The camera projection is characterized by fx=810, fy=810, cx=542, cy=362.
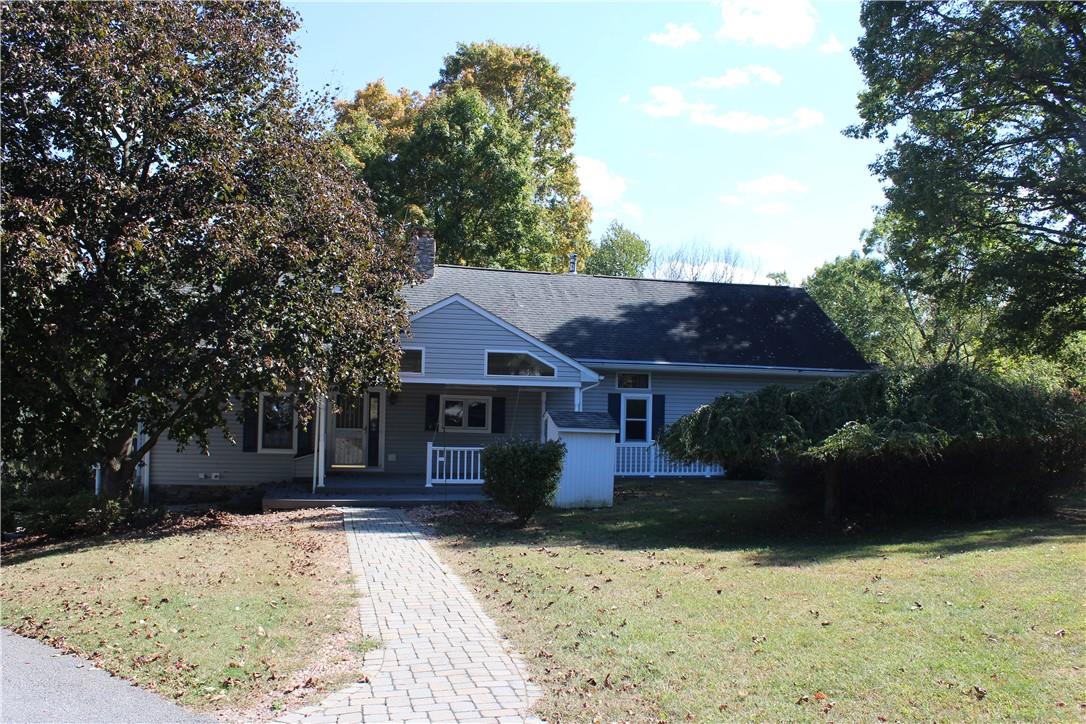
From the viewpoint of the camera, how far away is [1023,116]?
1938 centimetres

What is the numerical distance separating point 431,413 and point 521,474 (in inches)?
294

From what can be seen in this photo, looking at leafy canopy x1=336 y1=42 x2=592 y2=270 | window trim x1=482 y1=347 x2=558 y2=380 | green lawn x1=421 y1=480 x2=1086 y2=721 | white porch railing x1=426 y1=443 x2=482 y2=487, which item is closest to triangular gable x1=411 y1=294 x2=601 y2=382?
window trim x1=482 y1=347 x2=558 y2=380

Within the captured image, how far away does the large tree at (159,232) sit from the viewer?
36.8ft

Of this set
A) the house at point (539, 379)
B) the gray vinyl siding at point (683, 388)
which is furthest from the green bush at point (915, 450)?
the gray vinyl siding at point (683, 388)

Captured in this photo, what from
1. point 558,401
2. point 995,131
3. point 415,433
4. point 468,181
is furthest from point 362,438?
point 995,131

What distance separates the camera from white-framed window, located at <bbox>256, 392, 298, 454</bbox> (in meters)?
19.2

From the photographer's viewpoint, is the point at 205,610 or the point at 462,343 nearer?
the point at 205,610

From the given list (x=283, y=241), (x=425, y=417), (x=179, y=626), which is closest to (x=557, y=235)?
(x=425, y=417)

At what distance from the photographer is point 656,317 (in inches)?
915

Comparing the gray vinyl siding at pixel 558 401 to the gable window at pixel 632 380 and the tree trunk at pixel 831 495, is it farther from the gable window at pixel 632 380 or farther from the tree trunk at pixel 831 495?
the tree trunk at pixel 831 495

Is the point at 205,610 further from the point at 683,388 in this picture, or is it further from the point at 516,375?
the point at 683,388

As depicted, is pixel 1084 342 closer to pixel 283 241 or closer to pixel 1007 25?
pixel 1007 25

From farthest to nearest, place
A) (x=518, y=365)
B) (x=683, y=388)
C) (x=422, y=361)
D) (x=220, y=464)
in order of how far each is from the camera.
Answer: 1. (x=683, y=388)
2. (x=220, y=464)
3. (x=518, y=365)
4. (x=422, y=361)

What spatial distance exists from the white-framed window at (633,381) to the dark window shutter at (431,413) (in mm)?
4820
